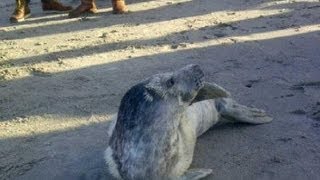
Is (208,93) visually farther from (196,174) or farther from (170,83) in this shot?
(196,174)

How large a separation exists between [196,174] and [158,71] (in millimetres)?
2074

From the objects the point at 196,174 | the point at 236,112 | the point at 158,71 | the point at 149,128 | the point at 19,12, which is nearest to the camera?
the point at 149,128

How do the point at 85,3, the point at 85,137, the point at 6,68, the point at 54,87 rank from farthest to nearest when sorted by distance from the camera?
the point at 85,3 < the point at 6,68 < the point at 54,87 < the point at 85,137

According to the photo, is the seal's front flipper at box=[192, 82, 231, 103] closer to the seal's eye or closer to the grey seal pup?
the grey seal pup

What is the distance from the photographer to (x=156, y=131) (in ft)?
10.8

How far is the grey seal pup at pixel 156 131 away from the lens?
3.24 m

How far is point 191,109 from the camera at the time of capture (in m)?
3.90

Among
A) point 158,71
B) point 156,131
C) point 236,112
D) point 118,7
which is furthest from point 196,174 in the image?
point 118,7

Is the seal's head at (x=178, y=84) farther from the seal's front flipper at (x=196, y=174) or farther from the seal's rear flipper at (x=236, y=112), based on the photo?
the seal's rear flipper at (x=236, y=112)

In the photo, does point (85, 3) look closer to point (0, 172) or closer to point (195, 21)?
point (195, 21)

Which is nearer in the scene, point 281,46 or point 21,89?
point 21,89

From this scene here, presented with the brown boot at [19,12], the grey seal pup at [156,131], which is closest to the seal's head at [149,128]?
the grey seal pup at [156,131]

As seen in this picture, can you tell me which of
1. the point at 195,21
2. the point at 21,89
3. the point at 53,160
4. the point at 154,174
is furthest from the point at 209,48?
the point at 154,174

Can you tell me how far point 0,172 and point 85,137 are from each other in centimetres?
68
